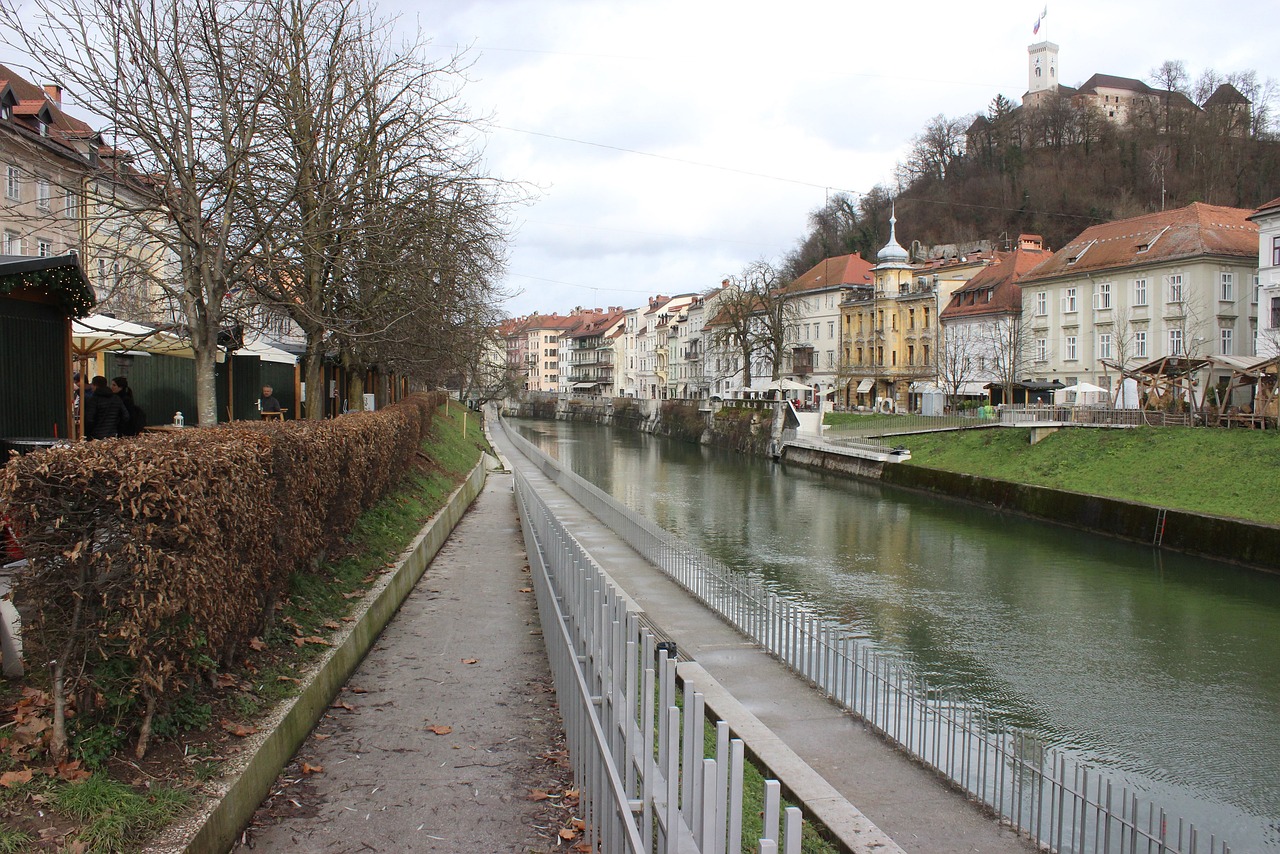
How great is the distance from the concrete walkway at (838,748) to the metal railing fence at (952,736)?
0.77ft

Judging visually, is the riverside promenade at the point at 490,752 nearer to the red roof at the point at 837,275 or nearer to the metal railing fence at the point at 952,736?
the metal railing fence at the point at 952,736

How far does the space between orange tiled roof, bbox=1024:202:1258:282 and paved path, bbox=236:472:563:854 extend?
5010 cm

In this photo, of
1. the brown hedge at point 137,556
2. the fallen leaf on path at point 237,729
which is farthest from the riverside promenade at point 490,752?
the brown hedge at point 137,556

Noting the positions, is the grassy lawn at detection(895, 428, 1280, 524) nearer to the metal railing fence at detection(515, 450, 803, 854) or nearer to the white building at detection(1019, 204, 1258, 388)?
the white building at detection(1019, 204, 1258, 388)

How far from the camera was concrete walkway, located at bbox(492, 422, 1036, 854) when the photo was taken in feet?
25.8

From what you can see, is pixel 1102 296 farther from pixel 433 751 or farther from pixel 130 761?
pixel 130 761

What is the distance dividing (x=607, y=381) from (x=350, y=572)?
5339 inches

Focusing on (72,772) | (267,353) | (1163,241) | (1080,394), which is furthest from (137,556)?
(1163,241)

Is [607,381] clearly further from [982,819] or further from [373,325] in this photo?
[982,819]

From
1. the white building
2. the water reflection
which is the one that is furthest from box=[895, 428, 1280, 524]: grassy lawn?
the white building

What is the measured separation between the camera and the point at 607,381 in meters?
146

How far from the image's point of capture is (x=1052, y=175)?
9875 cm

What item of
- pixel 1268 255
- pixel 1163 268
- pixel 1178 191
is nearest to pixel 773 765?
pixel 1268 255

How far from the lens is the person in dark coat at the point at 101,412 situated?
41.2ft
